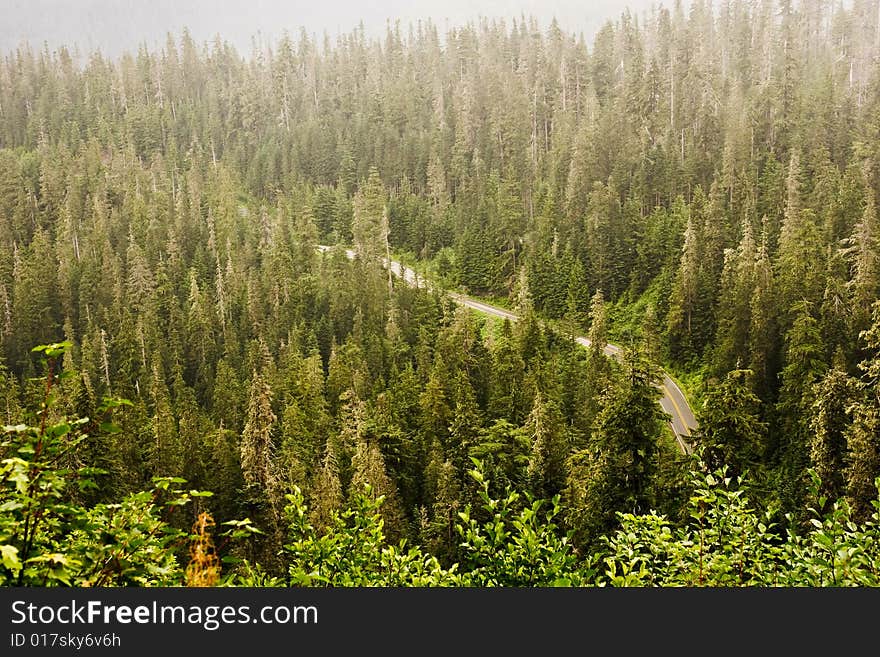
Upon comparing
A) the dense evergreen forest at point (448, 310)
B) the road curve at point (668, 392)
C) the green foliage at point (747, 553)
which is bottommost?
the road curve at point (668, 392)

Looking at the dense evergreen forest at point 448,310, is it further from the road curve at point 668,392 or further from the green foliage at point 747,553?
the road curve at point 668,392

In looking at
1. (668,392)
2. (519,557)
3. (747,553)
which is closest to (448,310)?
(668,392)

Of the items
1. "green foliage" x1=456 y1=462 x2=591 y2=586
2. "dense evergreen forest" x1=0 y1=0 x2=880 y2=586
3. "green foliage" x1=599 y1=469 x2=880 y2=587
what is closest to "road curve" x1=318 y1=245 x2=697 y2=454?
"dense evergreen forest" x1=0 y1=0 x2=880 y2=586

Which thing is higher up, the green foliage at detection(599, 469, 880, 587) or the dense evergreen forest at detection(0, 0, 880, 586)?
the green foliage at detection(599, 469, 880, 587)

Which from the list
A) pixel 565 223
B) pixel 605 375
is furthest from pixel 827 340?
pixel 565 223

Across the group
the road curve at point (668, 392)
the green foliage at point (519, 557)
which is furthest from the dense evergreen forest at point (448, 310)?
the road curve at point (668, 392)

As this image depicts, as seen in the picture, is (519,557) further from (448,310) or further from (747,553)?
(448,310)

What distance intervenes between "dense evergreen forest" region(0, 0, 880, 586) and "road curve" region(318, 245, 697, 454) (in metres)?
2.14

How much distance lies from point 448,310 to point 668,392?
31.5m

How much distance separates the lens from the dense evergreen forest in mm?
9172

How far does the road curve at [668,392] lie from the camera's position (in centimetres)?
5594

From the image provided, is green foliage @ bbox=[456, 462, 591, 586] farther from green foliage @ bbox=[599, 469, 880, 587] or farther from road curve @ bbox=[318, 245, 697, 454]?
road curve @ bbox=[318, 245, 697, 454]

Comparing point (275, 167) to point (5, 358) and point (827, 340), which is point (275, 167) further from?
point (827, 340)

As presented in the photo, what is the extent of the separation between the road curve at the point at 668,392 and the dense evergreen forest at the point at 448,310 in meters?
2.14
